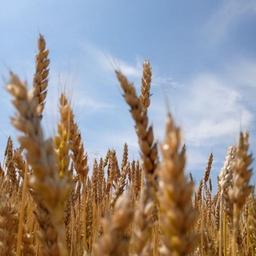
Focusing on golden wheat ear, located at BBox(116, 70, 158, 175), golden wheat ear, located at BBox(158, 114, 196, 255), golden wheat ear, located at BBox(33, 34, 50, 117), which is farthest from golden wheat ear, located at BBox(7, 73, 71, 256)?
golden wheat ear, located at BBox(33, 34, 50, 117)

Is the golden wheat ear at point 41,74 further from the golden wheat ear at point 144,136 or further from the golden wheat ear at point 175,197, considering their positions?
the golden wheat ear at point 175,197

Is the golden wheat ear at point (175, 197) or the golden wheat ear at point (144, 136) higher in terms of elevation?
the golden wheat ear at point (144, 136)

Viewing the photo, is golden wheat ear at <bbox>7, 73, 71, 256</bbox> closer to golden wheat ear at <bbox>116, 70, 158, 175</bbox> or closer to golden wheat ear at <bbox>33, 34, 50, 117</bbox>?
golden wheat ear at <bbox>116, 70, 158, 175</bbox>

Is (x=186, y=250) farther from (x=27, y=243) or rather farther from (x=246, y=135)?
(x=27, y=243)

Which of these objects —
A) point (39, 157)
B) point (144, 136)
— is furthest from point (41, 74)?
point (39, 157)

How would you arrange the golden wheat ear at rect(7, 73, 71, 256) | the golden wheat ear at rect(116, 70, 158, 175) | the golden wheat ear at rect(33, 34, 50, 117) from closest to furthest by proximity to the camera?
the golden wheat ear at rect(7, 73, 71, 256) → the golden wheat ear at rect(116, 70, 158, 175) → the golden wheat ear at rect(33, 34, 50, 117)

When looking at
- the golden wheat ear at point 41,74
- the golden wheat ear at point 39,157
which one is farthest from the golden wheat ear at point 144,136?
the golden wheat ear at point 41,74

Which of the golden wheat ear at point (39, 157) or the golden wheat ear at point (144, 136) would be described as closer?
the golden wheat ear at point (39, 157)

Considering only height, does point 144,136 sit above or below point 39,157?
above

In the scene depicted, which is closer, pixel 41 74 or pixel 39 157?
pixel 39 157

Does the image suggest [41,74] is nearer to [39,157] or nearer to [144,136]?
[144,136]

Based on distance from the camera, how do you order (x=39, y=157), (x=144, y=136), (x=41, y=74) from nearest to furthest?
(x=39, y=157) < (x=144, y=136) < (x=41, y=74)

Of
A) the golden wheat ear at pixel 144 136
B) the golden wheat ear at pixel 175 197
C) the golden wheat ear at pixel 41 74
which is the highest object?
the golden wheat ear at pixel 41 74

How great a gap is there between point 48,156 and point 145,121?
24.9 inches
